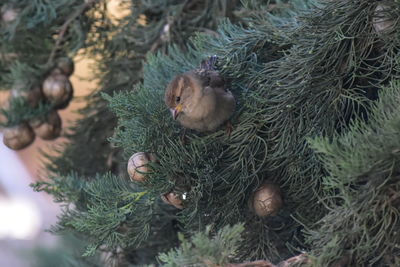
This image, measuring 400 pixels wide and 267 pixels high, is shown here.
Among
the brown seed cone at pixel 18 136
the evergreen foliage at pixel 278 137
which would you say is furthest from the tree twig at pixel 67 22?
the evergreen foliage at pixel 278 137

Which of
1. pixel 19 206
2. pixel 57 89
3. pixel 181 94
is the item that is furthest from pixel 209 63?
pixel 19 206

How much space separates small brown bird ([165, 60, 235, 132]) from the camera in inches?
20.7

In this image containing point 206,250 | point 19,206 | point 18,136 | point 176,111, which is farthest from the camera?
point 19,206

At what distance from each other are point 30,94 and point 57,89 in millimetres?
36

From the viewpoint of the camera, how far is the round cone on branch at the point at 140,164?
0.54 meters

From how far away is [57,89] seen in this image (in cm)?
85

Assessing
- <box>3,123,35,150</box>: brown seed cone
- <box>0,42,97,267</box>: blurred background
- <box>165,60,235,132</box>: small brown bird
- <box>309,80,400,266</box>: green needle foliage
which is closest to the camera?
<box>309,80,400,266</box>: green needle foliage

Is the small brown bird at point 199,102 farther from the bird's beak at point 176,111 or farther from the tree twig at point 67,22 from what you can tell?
the tree twig at point 67,22

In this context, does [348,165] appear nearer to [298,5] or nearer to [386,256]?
[386,256]

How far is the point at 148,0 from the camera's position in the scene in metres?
0.83

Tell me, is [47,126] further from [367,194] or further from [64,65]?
[367,194]

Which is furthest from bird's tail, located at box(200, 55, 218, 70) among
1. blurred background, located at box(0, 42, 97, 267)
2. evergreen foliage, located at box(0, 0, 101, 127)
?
blurred background, located at box(0, 42, 97, 267)

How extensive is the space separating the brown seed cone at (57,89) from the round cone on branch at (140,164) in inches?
13.5

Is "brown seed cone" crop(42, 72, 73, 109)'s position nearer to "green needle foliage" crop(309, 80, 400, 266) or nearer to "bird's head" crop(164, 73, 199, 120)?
"bird's head" crop(164, 73, 199, 120)
